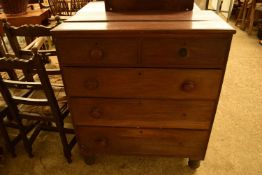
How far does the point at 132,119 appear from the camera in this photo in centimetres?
114

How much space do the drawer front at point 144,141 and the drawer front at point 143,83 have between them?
0.84ft

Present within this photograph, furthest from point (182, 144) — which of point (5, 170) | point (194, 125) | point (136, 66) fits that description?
point (5, 170)

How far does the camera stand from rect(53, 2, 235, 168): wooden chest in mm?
873

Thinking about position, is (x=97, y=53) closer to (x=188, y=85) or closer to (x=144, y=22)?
(x=144, y=22)

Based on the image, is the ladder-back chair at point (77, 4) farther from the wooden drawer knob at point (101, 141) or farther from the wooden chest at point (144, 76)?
the wooden drawer knob at point (101, 141)

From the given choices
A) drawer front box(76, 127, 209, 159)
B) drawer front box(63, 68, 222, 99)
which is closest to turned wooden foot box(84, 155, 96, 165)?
drawer front box(76, 127, 209, 159)

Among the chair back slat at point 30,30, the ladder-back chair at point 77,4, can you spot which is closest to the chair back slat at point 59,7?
the ladder-back chair at point 77,4

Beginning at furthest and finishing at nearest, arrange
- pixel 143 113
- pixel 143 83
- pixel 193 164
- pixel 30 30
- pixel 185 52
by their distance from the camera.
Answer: pixel 30 30 → pixel 193 164 → pixel 143 113 → pixel 143 83 → pixel 185 52

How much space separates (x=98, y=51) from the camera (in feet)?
2.98

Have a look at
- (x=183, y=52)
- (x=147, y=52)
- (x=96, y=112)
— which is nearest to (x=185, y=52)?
(x=183, y=52)

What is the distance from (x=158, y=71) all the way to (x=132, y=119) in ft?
1.09

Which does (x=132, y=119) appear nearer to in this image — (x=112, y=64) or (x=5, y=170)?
(x=112, y=64)

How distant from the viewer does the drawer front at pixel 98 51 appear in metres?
0.90

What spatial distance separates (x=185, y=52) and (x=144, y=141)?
2.01 feet
